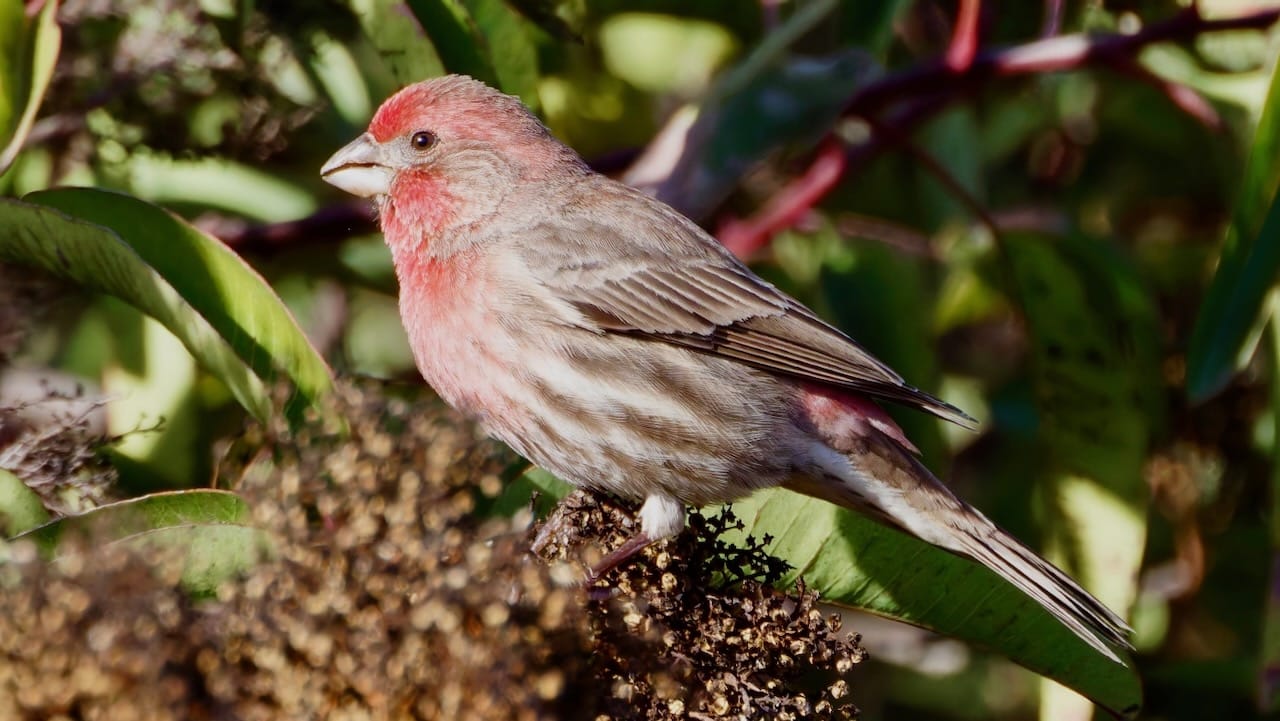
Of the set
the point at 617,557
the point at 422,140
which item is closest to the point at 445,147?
the point at 422,140

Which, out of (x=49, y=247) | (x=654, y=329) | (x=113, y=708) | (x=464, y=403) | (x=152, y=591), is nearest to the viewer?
(x=113, y=708)

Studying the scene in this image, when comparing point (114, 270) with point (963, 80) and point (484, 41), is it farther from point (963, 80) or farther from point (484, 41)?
point (963, 80)

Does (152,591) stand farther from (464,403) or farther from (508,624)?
(464,403)

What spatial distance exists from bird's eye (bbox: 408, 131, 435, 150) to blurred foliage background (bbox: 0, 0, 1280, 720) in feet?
0.50

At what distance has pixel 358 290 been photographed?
15.4 ft

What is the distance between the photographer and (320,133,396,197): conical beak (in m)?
3.98

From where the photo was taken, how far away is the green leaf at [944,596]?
312 centimetres

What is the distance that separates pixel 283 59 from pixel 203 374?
2.72 feet

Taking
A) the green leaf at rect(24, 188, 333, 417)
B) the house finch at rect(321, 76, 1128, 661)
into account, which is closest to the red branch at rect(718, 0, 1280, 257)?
the house finch at rect(321, 76, 1128, 661)

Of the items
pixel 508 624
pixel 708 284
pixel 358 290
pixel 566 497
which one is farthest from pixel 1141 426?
pixel 508 624

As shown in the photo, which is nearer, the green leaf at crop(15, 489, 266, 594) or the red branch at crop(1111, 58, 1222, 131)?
the green leaf at crop(15, 489, 266, 594)

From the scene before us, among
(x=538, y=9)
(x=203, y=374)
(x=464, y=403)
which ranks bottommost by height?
(x=203, y=374)

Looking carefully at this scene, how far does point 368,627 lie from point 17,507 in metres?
0.90

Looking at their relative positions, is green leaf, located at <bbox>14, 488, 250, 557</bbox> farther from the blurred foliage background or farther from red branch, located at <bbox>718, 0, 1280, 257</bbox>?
red branch, located at <bbox>718, 0, 1280, 257</bbox>
